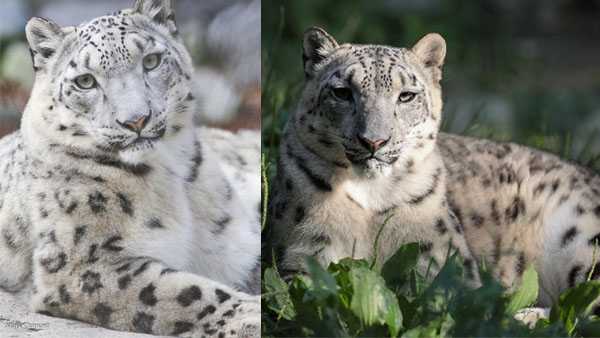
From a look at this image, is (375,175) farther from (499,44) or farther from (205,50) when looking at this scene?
(499,44)

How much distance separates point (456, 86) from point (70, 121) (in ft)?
33.1

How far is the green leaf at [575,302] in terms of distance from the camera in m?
4.98

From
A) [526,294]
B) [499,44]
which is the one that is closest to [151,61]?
[526,294]

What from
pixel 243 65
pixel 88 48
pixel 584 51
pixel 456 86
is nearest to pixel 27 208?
pixel 88 48

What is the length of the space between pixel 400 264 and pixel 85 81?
1565mm

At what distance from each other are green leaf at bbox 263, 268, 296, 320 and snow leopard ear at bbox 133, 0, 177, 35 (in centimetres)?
114

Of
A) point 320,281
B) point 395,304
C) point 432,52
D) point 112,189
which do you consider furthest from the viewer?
point 432,52

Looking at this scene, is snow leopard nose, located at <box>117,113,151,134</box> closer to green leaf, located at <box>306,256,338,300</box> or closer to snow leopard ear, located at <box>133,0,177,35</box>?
snow leopard ear, located at <box>133,0,177,35</box>

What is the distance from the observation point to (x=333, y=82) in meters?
5.02

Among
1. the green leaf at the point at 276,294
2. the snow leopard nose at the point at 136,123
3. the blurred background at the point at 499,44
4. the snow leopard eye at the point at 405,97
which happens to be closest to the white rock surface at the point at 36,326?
the green leaf at the point at 276,294

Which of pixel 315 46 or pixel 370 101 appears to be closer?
pixel 370 101

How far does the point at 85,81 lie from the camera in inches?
179

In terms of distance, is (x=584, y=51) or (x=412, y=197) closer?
(x=412, y=197)

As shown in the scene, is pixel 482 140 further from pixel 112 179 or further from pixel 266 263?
pixel 112 179
